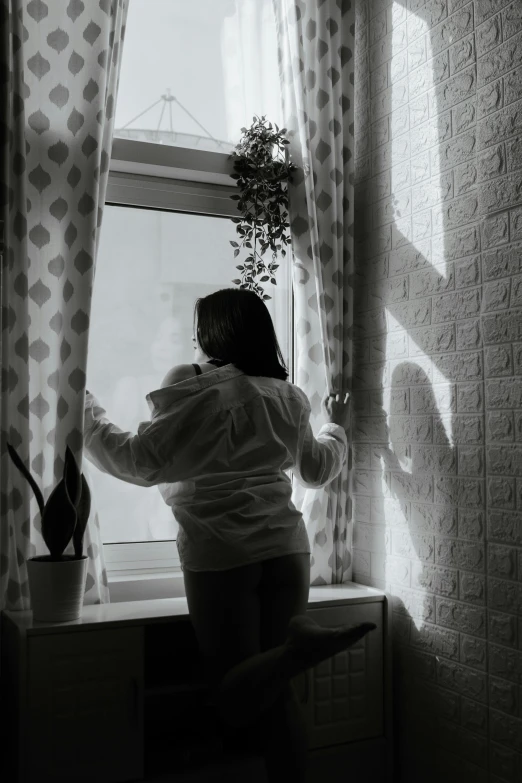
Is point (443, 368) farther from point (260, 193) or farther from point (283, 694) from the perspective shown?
point (283, 694)

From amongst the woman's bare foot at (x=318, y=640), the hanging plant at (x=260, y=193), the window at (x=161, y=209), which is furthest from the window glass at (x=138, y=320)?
Result: the woman's bare foot at (x=318, y=640)

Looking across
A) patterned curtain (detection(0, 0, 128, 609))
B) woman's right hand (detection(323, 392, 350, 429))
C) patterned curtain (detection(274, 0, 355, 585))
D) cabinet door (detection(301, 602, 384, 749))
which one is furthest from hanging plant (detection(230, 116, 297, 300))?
cabinet door (detection(301, 602, 384, 749))

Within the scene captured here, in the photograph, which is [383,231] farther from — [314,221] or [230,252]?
[230,252]

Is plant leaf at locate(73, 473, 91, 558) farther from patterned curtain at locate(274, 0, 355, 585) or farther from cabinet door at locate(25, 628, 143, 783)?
patterned curtain at locate(274, 0, 355, 585)

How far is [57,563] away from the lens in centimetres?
188

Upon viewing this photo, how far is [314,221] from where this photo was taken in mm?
2508

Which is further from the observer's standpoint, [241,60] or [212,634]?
[241,60]

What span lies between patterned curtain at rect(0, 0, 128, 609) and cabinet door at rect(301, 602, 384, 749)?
2.31 feet

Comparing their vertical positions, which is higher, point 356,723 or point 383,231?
point 383,231

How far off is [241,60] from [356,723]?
2.31m

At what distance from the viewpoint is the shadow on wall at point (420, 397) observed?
208cm

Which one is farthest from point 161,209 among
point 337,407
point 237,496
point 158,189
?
point 237,496

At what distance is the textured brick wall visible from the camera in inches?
75.7

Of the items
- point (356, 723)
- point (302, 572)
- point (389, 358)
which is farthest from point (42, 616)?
point (389, 358)
